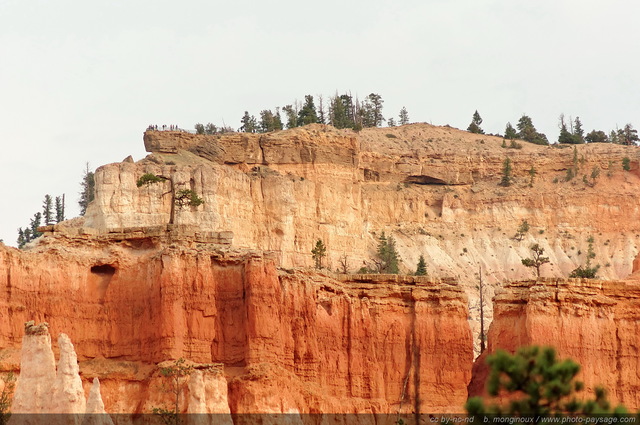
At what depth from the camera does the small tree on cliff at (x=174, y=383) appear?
59406 millimetres

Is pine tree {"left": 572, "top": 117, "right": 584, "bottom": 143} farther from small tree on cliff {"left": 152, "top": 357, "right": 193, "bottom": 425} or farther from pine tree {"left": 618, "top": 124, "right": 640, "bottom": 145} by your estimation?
small tree on cliff {"left": 152, "top": 357, "right": 193, "bottom": 425}

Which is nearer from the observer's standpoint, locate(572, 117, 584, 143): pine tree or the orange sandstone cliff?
the orange sandstone cliff

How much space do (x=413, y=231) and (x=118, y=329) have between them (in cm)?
5882

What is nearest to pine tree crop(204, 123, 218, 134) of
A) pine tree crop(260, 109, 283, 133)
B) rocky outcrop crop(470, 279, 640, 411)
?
pine tree crop(260, 109, 283, 133)

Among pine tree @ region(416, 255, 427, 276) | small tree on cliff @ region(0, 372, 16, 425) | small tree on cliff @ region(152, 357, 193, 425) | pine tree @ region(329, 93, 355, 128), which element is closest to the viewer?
small tree on cliff @ region(0, 372, 16, 425)

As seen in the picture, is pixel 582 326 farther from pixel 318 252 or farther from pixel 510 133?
pixel 510 133

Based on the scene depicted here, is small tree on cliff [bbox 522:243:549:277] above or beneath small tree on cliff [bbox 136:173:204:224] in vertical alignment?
beneath

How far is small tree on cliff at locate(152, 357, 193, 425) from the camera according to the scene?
59406 millimetres

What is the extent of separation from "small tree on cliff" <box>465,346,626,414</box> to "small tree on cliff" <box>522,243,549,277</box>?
198ft

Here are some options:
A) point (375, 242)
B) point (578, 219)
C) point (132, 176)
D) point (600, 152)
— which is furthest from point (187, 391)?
point (600, 152)

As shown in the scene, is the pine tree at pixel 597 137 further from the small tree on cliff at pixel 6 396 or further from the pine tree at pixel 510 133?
the small tree on cliff at pixel 6 396

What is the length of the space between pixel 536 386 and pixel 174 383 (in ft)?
76.2

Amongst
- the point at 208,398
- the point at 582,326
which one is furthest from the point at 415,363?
the point at 208,398

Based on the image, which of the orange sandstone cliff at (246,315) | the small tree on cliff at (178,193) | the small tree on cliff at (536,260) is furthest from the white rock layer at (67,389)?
the small tree on cliff at (536,260)
